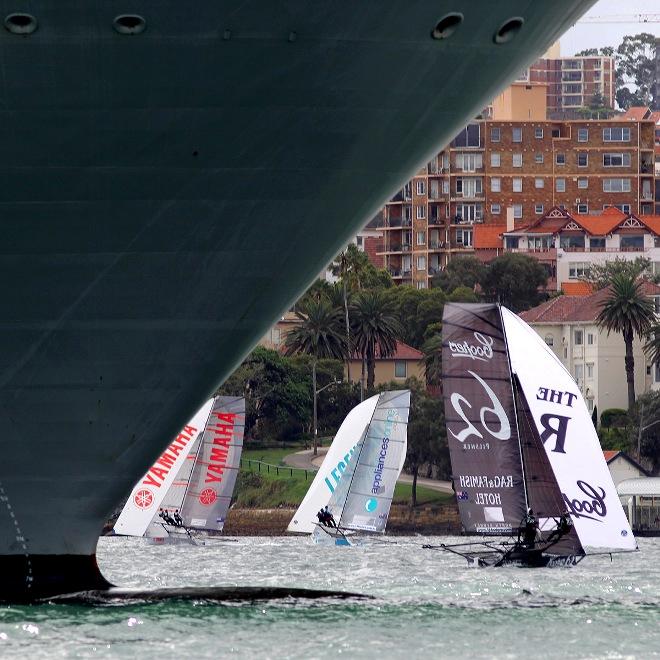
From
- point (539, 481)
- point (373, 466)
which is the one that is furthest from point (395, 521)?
point (539, 481)

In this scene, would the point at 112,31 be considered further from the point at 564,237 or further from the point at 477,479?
the point at 564,237

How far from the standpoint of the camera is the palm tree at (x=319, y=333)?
12538 cm

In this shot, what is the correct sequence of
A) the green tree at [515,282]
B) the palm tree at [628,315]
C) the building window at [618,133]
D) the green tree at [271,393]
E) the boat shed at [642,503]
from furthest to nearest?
1. the building window at [618,133]
2. the green tree at [515,282]
3. the green tree at [271,393]
4. the palm tree at [628,315]
5. the boat shed at [642,503]

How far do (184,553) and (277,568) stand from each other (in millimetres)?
12591

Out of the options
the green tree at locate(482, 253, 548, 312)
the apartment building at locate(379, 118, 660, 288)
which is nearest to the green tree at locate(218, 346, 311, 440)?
the green tree at locate(482, 253, 548, 312)

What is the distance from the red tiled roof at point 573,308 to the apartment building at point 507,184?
44.5 meters

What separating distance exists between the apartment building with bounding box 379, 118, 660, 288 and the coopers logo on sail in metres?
130

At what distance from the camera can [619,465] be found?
103438 mm

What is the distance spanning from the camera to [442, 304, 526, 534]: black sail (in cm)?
4862

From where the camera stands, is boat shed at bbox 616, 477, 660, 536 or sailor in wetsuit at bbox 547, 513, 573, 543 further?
boat shed at bbox 616, 477, 660, 536

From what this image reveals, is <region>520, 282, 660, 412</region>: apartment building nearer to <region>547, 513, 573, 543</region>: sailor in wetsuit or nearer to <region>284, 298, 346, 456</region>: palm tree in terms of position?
<region>284, 298, 346, 456</region>: palm tree

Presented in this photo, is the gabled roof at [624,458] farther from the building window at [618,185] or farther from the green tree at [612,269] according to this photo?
the building window at [618,185]

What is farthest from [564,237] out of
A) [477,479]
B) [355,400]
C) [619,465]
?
[477,479]

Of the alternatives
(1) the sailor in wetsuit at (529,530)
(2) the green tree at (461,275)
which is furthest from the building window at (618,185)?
(1) the sailor in wetsuit at (529,530)
